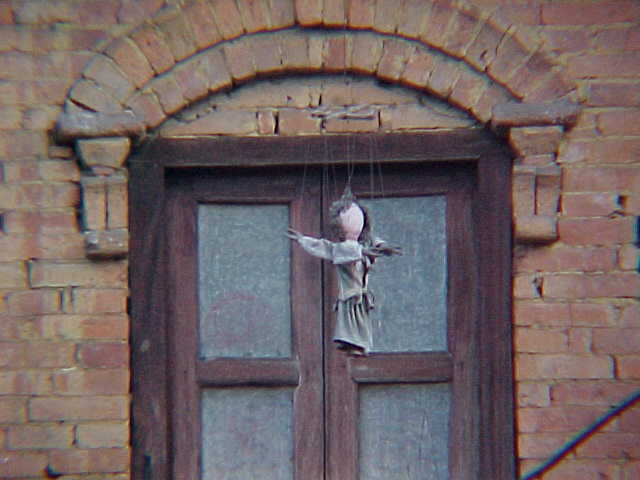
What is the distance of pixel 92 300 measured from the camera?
5125 mm

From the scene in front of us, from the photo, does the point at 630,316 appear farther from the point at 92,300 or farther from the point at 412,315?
the point at 92,300

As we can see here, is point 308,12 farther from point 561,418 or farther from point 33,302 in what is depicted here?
point 561,418

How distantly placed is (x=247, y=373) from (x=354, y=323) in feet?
2.89

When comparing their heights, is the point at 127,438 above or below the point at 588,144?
below

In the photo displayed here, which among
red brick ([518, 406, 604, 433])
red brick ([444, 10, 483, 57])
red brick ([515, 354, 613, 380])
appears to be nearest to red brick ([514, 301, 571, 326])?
red brick ([515, 354, 613, 380])

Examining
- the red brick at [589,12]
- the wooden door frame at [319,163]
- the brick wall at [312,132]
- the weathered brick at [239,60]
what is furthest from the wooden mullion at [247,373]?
the red brick at [589,12]

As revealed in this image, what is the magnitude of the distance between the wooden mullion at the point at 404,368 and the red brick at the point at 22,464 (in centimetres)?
137

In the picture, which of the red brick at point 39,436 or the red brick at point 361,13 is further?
the red brick at point 361,13

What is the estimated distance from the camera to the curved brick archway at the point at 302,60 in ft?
16.9

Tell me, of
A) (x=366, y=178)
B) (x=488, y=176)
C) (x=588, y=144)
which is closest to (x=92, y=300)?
(x=366, y=178)

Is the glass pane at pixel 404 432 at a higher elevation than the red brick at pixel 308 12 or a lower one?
lower

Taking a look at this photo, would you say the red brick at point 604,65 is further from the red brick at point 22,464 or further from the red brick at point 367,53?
the red brick at point 22,464

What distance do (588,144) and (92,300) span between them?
220 centimetres

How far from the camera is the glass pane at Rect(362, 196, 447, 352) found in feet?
17.5
